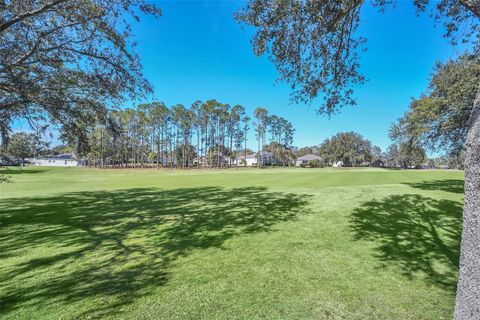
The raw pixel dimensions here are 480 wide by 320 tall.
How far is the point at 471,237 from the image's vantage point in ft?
6.75

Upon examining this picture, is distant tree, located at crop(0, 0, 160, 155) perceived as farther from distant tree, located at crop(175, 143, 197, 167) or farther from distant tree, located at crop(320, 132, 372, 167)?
distant tree, located at crop(320, 132, 372, 167)

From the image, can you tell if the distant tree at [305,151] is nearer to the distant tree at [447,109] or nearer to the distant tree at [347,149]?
the distant tree at [347,149]

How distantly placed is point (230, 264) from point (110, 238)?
3.54 m

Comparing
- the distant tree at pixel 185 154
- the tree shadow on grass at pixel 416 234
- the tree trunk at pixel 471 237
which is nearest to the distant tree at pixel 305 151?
the distant tree at pixel 185 154

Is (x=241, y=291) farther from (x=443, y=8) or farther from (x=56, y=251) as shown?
(x=443, y=8)

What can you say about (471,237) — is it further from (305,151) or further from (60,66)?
(305,151)

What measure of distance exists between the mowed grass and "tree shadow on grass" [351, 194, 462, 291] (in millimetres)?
32

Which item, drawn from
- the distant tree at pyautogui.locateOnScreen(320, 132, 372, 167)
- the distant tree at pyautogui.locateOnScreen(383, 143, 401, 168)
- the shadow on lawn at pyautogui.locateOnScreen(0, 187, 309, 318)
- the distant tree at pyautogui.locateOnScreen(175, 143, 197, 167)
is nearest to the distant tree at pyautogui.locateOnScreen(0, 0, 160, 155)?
the shadow on lawn at pyautogui.locateOnScreen(0, 187, 309, 318)

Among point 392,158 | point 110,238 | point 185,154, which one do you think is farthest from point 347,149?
point 110,238

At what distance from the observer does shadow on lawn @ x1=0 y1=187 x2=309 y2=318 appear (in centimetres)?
Answer: 391

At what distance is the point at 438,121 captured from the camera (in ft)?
55.2

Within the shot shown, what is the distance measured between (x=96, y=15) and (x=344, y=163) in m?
105

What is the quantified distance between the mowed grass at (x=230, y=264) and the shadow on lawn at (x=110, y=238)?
31 millimetres

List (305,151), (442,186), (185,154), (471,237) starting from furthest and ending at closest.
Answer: (305,151) → (185,154) → (442,186) → (471,237)
